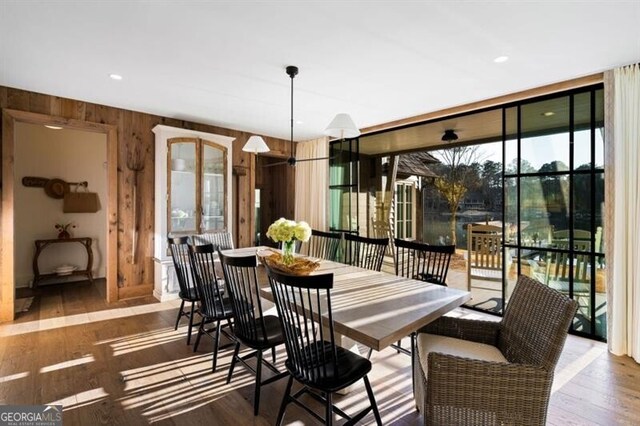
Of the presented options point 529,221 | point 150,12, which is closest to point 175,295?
point 150,12

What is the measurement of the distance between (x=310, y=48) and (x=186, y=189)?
292 centimetres

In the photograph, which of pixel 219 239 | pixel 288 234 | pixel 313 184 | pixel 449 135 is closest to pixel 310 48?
pixel 288 234

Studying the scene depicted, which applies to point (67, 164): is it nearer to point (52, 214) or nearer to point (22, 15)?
point (52, 214)

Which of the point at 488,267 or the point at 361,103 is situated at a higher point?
the point at 361,103

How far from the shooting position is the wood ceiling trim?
2962 millimetres

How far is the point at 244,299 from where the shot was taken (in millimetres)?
2102

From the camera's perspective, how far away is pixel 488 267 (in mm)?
4098

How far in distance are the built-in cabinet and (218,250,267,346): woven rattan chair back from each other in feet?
8.25

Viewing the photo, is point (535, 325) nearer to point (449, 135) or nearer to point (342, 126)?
point (342, 126)

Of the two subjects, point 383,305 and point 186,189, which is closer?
point 383,305

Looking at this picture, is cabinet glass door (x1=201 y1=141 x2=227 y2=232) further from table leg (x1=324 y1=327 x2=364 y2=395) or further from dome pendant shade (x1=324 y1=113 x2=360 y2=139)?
table leg (x1=324 y1=327 x2=364 y2=395)

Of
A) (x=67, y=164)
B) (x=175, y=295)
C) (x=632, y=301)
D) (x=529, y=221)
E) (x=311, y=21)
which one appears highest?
(x=311, y=21)

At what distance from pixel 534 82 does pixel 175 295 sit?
4.97 metres

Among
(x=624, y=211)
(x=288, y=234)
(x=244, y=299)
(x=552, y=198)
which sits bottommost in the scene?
(x=244, y=299)
